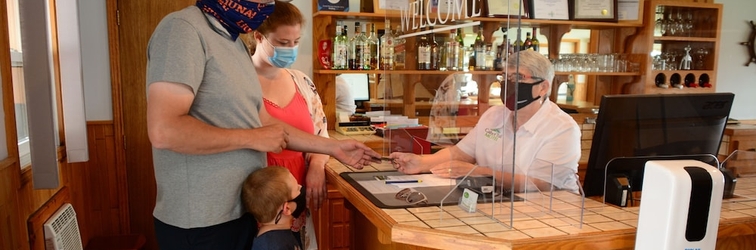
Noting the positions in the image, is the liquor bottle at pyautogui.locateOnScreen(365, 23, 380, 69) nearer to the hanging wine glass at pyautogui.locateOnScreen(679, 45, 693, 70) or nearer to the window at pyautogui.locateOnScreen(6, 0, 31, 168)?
the window at pyautogui.locateOnScreen(6, 0, 31, 168)

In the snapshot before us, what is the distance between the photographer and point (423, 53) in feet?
7.64

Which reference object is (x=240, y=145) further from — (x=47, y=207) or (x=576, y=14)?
(x=576, y=14)

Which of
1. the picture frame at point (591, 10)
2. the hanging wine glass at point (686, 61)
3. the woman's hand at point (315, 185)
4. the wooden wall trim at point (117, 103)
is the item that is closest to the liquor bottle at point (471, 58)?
the woman's hand at point (315, 185)

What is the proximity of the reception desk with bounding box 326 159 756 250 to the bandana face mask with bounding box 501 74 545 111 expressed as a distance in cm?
27

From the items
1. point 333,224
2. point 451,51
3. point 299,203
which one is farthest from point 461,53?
point 333,224

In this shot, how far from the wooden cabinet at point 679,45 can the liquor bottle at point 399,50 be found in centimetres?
219

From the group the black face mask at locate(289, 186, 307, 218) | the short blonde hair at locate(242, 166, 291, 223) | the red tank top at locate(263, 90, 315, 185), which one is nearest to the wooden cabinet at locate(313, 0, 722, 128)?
the red tank top at locate(263, 90, 315, 185)

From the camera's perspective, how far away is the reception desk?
4.32 feet

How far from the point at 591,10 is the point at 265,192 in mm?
2962

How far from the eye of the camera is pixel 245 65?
1.51 metres

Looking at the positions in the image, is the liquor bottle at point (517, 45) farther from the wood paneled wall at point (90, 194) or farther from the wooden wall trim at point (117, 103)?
the wooden wall trim at point (117, 103)

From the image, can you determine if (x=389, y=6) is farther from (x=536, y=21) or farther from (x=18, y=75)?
(x=18, y=75)

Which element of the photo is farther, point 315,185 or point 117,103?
point 117,103

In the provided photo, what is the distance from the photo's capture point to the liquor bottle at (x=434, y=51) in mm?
2172
